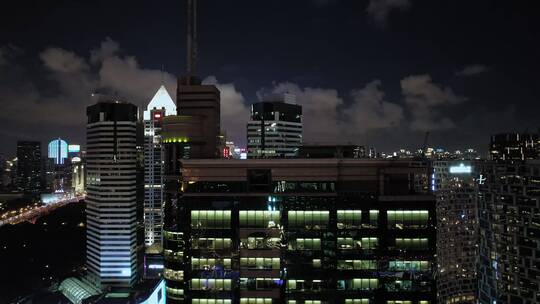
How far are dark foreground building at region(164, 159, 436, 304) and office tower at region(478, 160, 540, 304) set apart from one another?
3110 centimetres

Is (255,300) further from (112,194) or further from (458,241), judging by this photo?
(112,194)

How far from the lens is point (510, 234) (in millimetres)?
62406

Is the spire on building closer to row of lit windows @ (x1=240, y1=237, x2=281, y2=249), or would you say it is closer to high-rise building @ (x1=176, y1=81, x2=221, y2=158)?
high-rise building @ (x1=176, y1=81, x2=221, y2=158)

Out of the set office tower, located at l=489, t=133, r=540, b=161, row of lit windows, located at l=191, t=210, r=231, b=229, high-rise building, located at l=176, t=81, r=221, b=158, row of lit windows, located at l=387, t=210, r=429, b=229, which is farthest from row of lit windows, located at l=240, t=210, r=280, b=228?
office tower, located at l=489, t=133, r=540, b=161

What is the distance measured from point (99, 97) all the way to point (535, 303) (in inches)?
3938

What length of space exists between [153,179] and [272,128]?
4686 cm

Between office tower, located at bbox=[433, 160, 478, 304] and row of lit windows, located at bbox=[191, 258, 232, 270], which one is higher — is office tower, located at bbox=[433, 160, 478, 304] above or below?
below

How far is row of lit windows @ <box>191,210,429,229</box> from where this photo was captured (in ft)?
119

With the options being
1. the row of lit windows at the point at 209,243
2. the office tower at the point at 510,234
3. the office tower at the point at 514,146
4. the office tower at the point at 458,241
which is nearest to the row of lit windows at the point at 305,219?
the row of lit windows at the point at 209,243

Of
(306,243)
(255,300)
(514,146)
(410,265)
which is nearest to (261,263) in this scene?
(255,300)

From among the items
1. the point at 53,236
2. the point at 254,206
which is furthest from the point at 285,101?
the point at 254,206

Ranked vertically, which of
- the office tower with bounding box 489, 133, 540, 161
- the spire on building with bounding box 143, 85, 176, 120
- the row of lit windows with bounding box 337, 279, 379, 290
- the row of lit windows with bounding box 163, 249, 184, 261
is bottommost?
the row of lit windows with bounding box 337, 279, 379, 290

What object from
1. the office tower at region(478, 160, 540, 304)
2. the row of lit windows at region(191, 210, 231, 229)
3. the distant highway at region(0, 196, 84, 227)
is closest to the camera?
the row of lit windows at region(191, 210, 231, 229)

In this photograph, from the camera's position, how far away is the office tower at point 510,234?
5875cm
